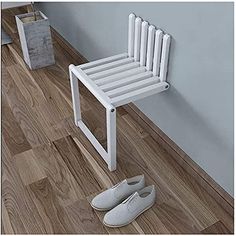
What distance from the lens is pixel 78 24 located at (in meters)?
1.95

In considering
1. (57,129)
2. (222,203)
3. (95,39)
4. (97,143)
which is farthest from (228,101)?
(95,39)

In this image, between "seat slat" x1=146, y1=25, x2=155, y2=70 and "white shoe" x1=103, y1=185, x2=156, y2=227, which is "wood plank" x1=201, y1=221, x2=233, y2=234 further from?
"seat slat" x1=146, y1=25, x2=155, y2=70

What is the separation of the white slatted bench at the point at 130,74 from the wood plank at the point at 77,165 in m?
0.09

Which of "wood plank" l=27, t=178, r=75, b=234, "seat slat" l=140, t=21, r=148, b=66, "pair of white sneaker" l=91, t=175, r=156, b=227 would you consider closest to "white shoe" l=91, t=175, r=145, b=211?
"pair of white sneaker" l=91, t=175, r=156, b=227

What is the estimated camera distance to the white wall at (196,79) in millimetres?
1011

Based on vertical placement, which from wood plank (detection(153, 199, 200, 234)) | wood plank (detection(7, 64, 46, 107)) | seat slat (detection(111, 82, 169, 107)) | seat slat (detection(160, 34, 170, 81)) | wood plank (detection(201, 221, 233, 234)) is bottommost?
wood plank (detection(201, 221, 233, 234))

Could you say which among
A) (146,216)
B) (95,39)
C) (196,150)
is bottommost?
(146,216)

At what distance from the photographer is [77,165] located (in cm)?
139

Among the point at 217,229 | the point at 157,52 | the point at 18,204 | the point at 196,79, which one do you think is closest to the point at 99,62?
the point at 157,52

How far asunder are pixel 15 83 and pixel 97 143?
772 mm

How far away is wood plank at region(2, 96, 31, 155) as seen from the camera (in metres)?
1.48

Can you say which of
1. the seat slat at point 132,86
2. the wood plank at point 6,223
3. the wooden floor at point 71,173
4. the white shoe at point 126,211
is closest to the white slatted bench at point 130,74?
the seat slat at point 132,86

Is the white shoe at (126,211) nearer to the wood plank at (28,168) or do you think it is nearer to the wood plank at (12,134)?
the wood plank at (28,168)

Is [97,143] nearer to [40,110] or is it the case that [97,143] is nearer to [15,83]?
[40,110]
